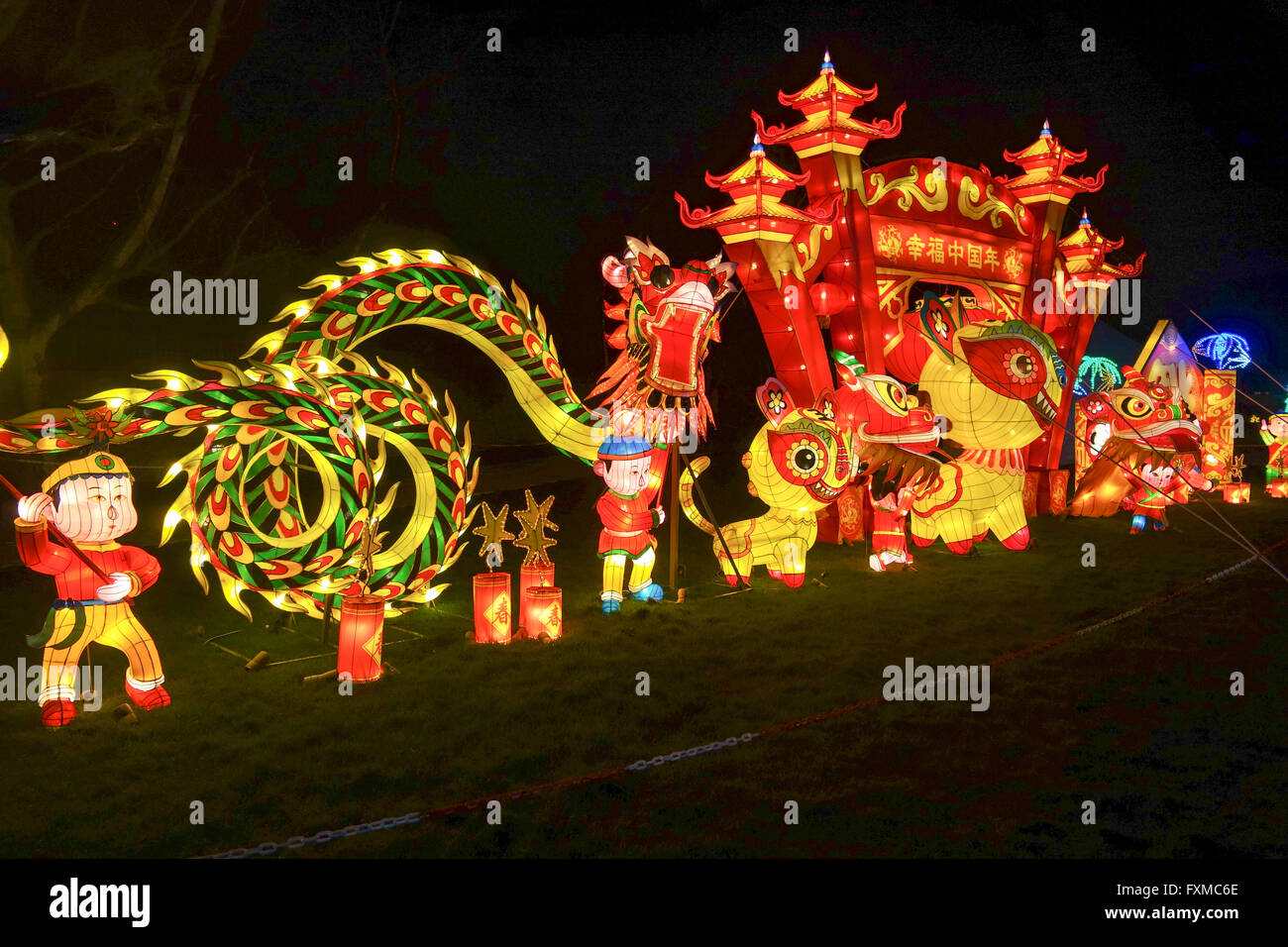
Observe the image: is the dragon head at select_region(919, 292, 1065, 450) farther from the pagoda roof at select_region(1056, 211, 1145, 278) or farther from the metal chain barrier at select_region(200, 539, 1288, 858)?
the pagoda roof at select_region(1056, 211, 1145, 278)

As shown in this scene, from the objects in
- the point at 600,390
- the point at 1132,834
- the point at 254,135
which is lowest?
the point at 1132,834

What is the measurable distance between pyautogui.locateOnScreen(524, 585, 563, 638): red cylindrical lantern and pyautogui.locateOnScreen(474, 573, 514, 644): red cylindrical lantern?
0.15m

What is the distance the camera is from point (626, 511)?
6.58m

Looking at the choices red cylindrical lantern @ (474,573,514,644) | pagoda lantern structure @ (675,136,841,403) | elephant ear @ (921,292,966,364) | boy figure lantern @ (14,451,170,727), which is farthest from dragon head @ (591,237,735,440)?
boy figure lantern @ (14,451,170,727)

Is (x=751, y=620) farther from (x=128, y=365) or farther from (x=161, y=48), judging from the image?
(x=128, y=365)

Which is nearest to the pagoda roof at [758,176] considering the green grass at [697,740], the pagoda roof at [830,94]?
the pagoda roof at [830,94]

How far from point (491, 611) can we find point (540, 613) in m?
0.32

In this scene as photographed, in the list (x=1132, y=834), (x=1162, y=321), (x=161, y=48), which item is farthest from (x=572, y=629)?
(x=1162, y=321)

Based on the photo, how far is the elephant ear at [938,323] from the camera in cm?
887

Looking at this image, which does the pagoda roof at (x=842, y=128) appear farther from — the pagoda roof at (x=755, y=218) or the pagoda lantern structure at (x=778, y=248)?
the pagoda roof at (x=755, y=218)

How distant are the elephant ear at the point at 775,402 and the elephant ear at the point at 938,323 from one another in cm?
198

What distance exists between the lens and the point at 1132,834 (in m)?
3.33

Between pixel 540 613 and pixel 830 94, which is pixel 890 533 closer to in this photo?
pixel 540 613

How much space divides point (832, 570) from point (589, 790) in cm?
506
